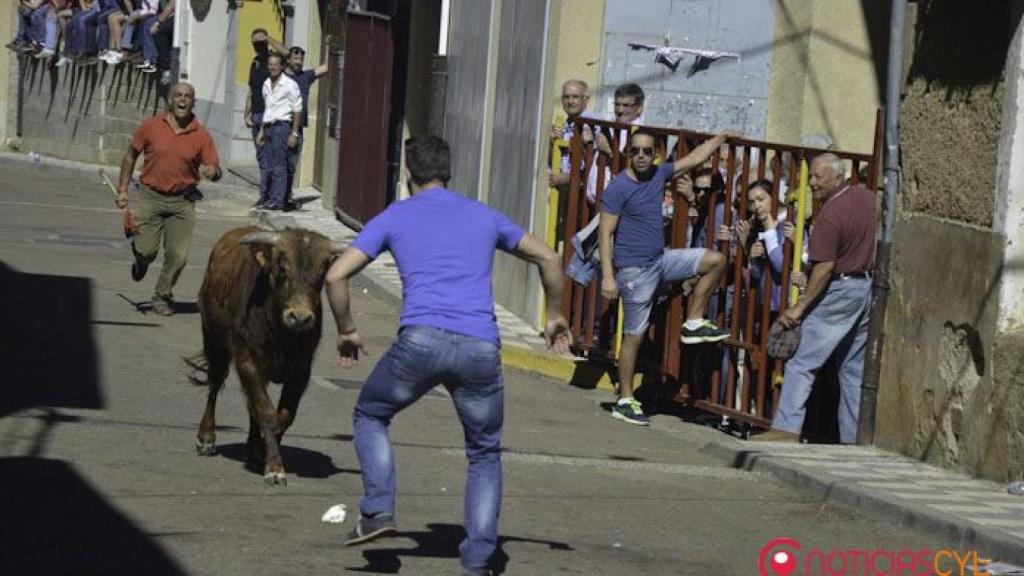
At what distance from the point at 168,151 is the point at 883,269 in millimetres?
6849

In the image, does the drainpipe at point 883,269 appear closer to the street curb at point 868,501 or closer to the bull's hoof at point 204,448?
the street curb at point 868,501

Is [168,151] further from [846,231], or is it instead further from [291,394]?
[291,394]

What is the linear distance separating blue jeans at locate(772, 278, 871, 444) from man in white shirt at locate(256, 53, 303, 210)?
1393 centimetres

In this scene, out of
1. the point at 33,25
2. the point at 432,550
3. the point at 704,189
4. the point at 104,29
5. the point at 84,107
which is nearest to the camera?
the point at 432,550

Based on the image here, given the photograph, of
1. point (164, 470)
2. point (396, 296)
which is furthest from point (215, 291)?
point (396, 296)

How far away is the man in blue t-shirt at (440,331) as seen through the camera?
7.94 meters

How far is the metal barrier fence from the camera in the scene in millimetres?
13422

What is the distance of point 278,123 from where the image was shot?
25.8 meters

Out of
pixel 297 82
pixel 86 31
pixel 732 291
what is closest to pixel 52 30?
pixel 86 31

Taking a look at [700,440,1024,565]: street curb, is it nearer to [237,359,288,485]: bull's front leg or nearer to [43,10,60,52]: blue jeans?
[237,359,288,485]: bull's front leg

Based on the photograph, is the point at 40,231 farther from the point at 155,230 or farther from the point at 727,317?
the point at 727,317
